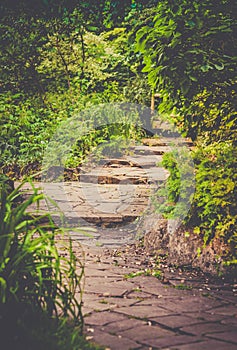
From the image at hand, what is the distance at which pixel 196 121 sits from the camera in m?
5.96

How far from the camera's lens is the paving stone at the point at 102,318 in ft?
11.2

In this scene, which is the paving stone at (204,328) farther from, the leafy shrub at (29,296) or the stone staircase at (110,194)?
the stone staircase at (110,194)

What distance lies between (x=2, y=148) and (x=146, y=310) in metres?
6.65

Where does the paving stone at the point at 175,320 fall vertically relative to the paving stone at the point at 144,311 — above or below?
above

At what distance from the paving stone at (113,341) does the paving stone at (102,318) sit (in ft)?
0.69

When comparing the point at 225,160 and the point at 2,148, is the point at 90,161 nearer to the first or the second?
the point at 2,148

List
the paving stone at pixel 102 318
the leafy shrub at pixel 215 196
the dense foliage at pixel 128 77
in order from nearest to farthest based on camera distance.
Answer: the paving stone at pixel 102 318 → the leafy shrub at pixel 215 196 → the dense foliage at pixel 128 77

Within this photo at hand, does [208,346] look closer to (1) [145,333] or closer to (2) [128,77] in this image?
(1) [145,333]

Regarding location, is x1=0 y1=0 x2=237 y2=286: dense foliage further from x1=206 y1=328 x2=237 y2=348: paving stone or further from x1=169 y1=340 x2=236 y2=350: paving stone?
x1=169 y1=340 x2=236 y2=350: paving stone

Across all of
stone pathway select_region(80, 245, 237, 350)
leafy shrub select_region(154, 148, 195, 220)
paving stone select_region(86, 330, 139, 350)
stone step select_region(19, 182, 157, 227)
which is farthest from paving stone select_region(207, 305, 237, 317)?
stone step select_region(19, 182, 157, 227)

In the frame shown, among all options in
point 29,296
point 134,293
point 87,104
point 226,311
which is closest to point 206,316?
point 226,311

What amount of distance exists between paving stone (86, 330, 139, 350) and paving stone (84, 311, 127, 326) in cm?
21

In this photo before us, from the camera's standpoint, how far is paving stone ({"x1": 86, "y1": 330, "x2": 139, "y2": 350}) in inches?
118

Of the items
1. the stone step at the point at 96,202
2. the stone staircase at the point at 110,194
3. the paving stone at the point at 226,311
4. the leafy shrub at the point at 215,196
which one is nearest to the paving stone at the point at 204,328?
the paving stone at the point at 226,311
